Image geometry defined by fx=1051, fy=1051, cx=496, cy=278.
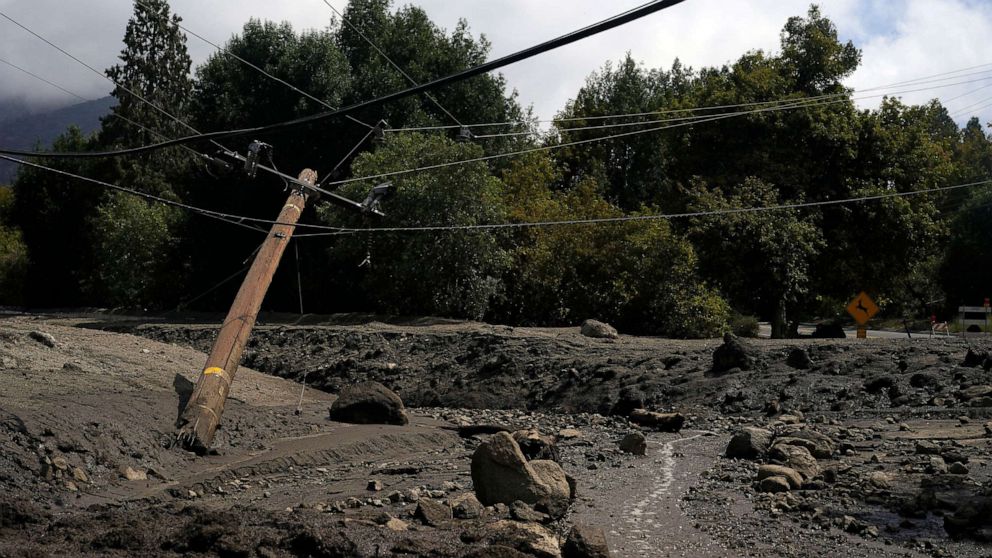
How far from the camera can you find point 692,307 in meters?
34.5

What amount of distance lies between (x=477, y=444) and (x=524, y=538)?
881 centimetres

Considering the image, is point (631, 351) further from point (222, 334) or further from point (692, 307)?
point (222, 334)

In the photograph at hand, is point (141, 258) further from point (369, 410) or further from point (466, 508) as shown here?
point (466, 508)

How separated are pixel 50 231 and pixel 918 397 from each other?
55.5 meters

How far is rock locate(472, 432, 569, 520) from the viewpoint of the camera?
37.5 ft

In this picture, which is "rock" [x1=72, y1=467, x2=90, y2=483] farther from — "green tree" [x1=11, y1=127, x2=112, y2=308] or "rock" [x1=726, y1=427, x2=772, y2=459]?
"green tree" [x1=11, y1=127, x2=112, y2=308]

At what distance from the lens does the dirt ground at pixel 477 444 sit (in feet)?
33.5

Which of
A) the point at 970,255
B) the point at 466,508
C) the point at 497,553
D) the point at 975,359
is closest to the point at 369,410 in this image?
the point at 466,508

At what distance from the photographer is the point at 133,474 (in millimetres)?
14250

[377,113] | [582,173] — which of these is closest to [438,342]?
[377,113]

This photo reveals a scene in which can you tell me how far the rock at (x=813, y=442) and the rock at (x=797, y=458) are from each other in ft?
1.07

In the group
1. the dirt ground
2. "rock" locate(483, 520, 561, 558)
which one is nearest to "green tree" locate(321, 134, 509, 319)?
the dirt ground

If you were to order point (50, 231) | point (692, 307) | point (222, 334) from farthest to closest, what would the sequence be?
point (50, 231) → point (692, 307) → point (222, 334)

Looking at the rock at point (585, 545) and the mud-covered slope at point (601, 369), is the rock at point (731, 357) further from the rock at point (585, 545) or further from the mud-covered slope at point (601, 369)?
the rock at point (585, 545)
